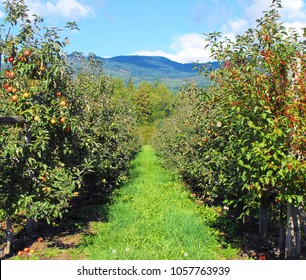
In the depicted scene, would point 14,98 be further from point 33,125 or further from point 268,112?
point 268,112

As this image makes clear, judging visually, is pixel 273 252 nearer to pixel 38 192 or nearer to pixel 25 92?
pixel 38 192

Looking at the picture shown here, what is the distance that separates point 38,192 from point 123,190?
691 centimetres

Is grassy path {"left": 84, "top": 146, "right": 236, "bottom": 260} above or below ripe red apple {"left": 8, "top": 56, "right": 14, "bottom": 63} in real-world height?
below

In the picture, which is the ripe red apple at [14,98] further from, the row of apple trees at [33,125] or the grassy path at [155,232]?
the grassy path at [155,232]

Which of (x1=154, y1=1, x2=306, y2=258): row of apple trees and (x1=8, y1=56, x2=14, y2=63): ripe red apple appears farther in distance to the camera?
(x1=8, y1=56, x2=14, y2=63): ripe red apple

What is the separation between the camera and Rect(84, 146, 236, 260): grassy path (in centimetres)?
666

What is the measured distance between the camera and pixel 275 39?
5605 millimetres

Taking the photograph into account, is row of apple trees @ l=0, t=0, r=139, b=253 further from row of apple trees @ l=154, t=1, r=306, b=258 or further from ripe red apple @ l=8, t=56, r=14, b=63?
row of apple trees @ l=154, t=1, r=306, b=258

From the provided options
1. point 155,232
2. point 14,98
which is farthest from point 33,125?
point 155,232

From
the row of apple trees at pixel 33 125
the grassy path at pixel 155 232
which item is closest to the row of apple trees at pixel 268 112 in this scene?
the grassy path at pixel 155 232

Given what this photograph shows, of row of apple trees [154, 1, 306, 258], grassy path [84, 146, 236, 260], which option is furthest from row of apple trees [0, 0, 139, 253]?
row of apple trees [154, 1, 306, 258]

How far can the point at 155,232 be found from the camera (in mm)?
8047

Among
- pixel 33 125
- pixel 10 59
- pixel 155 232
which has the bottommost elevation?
pixel 155 232

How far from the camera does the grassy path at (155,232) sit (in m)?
6.66
